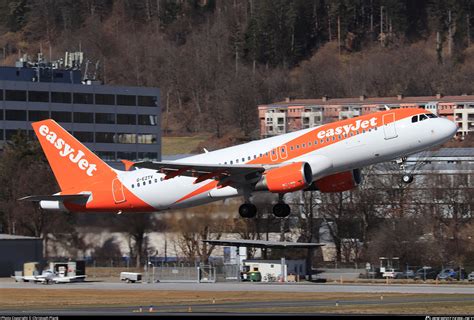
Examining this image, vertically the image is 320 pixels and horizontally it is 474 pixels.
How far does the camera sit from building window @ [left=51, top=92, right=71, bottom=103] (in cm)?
19438

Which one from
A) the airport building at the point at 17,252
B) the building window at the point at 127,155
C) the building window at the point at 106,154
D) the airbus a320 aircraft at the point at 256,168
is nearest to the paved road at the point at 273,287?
the airport building at the point at 17,252

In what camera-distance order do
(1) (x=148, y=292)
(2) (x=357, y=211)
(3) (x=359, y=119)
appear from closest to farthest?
(3) (x=359, y=119) < (1) (x=148, y=292) < (2) (x=357, y=211)

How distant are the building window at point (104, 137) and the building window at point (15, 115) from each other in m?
10.8

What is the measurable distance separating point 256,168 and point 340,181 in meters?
5.96

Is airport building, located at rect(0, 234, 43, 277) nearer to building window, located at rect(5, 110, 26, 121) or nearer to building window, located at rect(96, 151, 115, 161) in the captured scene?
building window, located at rect(5, 110, 26, 121)

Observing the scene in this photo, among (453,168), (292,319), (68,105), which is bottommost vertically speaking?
(292,319)

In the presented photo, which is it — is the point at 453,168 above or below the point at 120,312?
above

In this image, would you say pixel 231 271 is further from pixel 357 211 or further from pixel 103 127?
pixel 103 127

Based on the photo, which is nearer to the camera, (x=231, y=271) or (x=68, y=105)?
(x=231, y=271)

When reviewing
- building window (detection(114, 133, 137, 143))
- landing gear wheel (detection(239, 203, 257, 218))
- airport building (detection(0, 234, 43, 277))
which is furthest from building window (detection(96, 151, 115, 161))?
landing gear wheel (detection(239, 203, 257, 218))

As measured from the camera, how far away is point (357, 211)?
144 meters

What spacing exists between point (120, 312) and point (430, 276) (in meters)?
43.6

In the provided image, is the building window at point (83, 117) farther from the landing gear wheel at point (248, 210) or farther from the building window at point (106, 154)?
the landing gear wheel at point (248, 210)

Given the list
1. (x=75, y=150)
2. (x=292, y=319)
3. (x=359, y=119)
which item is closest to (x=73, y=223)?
(x=75, y=150)
